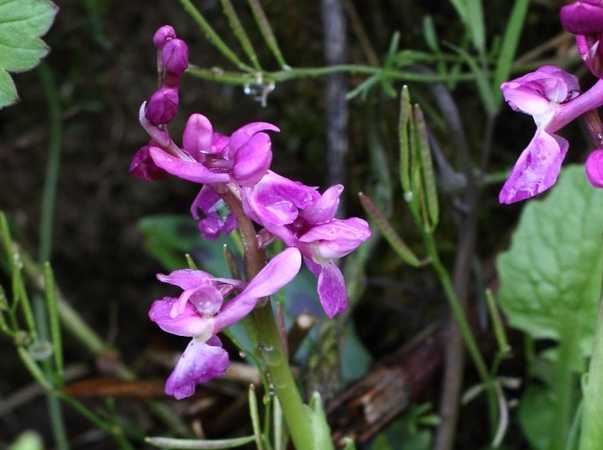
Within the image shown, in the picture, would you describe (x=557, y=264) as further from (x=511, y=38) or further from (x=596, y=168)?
(x=596, y=168)

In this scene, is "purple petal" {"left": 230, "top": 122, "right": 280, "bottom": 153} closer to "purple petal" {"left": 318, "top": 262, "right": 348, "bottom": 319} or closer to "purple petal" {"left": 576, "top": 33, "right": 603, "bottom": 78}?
"purple petal" {"left": 318, "top": 262, "right": 348, "bottom": 319}

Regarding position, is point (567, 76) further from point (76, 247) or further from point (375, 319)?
point (76, 247)

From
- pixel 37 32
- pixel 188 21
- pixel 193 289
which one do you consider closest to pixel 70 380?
pixel 188 21

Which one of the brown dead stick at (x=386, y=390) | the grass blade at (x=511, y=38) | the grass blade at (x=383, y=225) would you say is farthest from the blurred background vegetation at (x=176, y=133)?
the grass blade at (x=383, y=225)

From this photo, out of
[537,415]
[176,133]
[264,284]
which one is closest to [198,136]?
[264,284]

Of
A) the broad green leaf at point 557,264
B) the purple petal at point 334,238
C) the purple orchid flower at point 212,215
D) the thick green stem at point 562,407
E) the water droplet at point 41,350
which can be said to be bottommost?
the water droplet at point 41,350

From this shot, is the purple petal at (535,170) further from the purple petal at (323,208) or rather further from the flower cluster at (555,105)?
the purple petal at (323,208)
